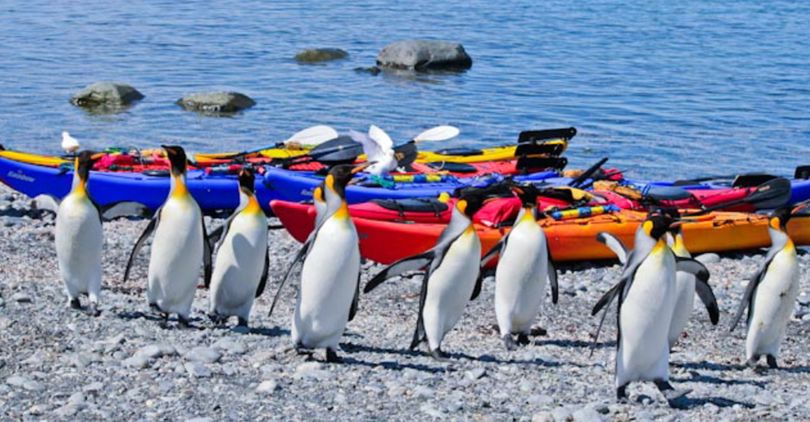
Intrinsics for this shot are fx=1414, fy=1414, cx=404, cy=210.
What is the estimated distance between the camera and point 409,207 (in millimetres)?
Answer: 11852

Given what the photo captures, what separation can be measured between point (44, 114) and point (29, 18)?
13.6m

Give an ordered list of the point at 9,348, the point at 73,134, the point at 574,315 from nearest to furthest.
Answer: the point at 9,348, the point at 574,315, the point at 73,134

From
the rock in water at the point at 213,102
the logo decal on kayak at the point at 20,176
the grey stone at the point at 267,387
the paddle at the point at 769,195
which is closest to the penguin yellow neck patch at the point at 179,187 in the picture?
the grey stone at the point at 267,387

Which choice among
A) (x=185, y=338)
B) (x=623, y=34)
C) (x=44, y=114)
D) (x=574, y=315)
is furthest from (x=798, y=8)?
(x=185, y=338)

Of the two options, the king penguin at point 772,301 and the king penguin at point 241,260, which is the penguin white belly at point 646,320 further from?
the king penguin at point 241,260

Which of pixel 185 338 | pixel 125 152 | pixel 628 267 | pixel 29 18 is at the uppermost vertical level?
pixel 628 267

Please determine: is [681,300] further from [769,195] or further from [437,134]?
[769,195]

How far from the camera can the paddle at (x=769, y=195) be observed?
1319 cm

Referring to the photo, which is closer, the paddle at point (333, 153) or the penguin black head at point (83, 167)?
the penguin black head at point (83, 167)

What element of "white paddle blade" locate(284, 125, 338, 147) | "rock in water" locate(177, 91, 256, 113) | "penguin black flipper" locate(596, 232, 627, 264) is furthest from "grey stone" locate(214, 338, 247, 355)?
"rock in water" locate(177, 91, 256, 113)

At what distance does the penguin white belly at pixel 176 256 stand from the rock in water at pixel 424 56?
19388 mm

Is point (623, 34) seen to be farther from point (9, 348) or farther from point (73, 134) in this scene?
point (9, 348)

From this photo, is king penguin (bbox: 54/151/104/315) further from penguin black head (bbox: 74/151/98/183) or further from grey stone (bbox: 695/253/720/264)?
grey stone (bbox: 695/253/720/264)

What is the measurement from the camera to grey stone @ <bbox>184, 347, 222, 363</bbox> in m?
7.62
